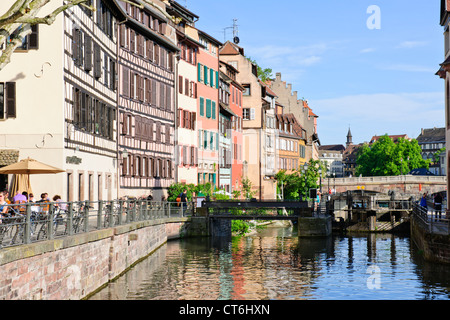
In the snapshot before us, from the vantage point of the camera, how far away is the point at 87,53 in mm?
32938

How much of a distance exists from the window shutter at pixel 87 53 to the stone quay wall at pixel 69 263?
25.2 ft

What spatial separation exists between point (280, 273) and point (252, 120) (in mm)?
47373

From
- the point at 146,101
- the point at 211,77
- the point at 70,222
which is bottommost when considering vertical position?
the point at 70,222

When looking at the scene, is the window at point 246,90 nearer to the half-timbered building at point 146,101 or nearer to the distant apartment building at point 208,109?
the distant apartment building at point 208,109

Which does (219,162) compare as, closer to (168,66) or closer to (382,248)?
(168,66)

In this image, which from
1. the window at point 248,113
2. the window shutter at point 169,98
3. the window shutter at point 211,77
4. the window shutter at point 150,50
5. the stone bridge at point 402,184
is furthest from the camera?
the stone bridge at point 402,184

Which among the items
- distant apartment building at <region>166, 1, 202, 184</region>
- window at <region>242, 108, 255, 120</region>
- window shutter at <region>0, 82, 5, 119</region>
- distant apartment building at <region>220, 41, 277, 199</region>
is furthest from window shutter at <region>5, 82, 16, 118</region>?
window at <region>242, 108, 255, 120</region>

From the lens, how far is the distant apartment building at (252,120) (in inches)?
2921

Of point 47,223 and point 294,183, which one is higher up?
point 294,183

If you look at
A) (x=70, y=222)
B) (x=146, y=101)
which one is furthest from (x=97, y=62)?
(x=70, y=222)

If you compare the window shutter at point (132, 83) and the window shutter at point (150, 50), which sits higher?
the window shutter at point (150, 50)

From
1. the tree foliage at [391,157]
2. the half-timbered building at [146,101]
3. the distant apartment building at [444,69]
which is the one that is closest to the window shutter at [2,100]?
the half-timbered building at [146,101]

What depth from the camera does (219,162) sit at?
62.5m

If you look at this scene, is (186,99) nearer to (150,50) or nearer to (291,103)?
(150,50)
